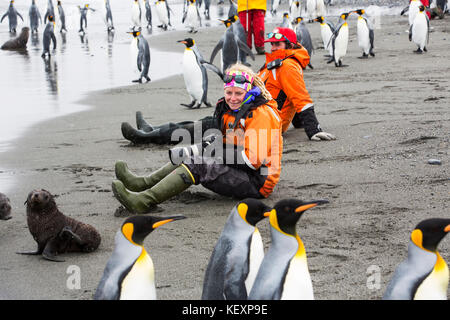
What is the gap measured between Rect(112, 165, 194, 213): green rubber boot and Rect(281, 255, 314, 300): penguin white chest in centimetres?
182

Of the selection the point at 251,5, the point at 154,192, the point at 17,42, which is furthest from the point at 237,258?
the point at 17,42

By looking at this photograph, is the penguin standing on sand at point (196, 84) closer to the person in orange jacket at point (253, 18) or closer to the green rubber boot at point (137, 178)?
the green rubber boot at point (137, 178)

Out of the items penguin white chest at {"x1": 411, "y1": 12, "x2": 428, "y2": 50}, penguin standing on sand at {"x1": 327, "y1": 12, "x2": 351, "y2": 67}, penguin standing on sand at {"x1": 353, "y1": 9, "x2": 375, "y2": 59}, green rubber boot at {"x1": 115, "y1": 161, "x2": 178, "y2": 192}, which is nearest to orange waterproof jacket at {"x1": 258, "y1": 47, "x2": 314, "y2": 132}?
green rubber boot at {"x1": 115, "y1": 161, "x2": 178, "y2": 192}

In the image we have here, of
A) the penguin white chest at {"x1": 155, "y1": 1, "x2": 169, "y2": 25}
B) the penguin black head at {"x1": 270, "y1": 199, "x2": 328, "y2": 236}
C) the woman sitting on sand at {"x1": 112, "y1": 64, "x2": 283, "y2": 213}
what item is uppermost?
the penguin black head at {"x1": 270, "y1": 199, "x2": 328, "y2": 236}

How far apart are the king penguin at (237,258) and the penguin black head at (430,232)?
64cm

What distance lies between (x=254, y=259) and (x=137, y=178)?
6.24 ft

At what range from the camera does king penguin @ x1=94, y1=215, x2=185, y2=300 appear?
7.91 feet

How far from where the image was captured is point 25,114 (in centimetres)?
812

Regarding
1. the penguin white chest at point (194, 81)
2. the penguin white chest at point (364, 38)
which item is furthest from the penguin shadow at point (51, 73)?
the penguin white chest at point (364, 38)

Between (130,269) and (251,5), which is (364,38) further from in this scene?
(130,269)

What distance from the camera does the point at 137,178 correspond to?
443cm

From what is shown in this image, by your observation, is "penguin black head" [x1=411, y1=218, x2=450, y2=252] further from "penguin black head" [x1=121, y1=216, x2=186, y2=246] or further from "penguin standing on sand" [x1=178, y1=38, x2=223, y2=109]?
"penguin standing on sand" [x1=178, y1=38, x2=223, y2=109]
